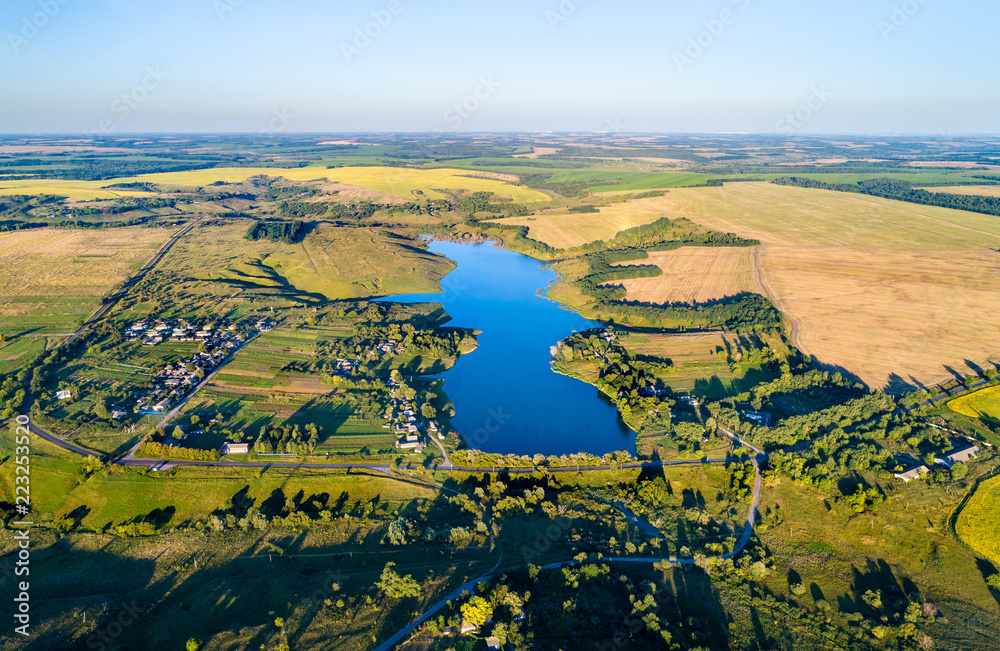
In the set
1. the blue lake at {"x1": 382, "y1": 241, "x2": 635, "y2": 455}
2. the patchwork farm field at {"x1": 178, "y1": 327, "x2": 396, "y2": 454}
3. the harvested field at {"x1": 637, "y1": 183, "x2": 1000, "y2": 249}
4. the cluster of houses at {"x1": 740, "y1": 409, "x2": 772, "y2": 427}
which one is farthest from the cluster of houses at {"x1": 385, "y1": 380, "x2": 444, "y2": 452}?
the harvested field at {"x1": 637, "y1": 183, "x2": 1000, "y2": 249}

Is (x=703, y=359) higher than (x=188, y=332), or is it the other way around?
(x=188, y=332)

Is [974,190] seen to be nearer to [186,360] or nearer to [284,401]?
[284,401]

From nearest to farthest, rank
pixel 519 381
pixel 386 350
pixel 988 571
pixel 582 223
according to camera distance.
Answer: pixel 988 571, pixel 519 381, pixel 386 350, pixel 582 223

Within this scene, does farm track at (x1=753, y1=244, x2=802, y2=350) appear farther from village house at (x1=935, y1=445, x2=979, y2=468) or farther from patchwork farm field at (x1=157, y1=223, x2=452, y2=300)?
patchwork farm field at (x1=157, y1=223, x2=452, y2=300)

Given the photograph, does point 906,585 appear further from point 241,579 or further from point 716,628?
point 241,579

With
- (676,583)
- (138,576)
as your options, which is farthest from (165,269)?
(676,583)

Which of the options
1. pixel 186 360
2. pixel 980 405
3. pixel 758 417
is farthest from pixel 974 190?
pixel 186 360

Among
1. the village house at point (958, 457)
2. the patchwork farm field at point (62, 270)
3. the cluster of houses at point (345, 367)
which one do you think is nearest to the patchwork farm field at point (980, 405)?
the village house at point (958, 457)
